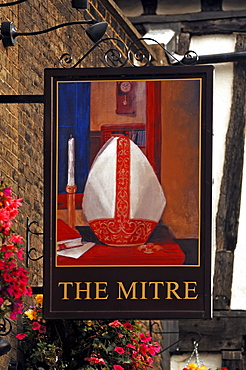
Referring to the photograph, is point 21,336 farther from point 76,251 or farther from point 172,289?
point 172,289

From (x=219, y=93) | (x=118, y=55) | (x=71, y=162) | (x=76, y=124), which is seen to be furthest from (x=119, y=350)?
(x=219, y=93)

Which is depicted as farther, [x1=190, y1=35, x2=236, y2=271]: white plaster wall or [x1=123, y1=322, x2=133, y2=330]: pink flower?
[x1=190, y1=35, x2=236, y2=271]: white plaster wall

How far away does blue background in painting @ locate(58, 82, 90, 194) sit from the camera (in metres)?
6.52

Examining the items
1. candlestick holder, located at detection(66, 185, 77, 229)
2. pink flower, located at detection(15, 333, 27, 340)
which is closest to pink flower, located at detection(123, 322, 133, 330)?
pink flower, located at detection(15, 333, 27, 340)

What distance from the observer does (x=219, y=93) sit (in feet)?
42.8

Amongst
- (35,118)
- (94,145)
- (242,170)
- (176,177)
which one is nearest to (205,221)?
(176,177)

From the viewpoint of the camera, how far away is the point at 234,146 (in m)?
12.9

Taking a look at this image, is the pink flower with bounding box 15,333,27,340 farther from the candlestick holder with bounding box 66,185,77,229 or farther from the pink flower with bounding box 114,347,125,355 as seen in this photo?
the candlestick holder with bounding box 66,185,77,229

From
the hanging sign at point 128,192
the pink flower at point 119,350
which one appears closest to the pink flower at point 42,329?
the pink flower at point 119,350

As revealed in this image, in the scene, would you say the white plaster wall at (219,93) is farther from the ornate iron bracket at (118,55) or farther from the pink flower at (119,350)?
the pink flower at (119,350)

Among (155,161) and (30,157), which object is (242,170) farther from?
(155,161)

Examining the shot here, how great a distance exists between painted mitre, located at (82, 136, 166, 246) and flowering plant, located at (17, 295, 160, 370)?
103 centimetres

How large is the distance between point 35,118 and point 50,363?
200 cm

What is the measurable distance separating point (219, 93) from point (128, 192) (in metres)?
6.66
